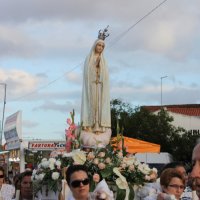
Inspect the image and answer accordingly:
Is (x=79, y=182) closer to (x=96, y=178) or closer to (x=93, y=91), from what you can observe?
(x=96, y=178)

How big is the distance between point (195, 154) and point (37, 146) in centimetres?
1137

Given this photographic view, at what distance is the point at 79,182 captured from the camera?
4.10 metres

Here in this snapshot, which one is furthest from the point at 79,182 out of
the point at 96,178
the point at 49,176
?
the point at 49,176

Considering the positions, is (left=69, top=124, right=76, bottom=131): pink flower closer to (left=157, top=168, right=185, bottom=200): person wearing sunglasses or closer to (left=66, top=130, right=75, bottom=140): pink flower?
(left=66, top=130, right=75, bottom=140): pink flower

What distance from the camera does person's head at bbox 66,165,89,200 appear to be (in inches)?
160

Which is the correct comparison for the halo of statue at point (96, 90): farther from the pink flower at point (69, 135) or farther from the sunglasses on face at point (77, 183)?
the sunglasses on face at point (77, 183)

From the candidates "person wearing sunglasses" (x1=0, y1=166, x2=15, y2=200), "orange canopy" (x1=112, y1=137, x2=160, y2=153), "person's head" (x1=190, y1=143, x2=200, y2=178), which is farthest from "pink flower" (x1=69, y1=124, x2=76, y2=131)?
"orange canopy" (x1=112, y1=137, x2=160, y2=153)

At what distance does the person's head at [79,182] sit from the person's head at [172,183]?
22.4 inches

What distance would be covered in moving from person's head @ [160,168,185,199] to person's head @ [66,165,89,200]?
569mm

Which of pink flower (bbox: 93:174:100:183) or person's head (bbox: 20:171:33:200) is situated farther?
person's head (bbox: 20:171:33:200)

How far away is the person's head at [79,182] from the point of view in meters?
4.05

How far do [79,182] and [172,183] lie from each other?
2.21 feet

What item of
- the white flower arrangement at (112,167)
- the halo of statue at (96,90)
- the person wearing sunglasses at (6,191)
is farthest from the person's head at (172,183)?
the halo of statue at (96,90)

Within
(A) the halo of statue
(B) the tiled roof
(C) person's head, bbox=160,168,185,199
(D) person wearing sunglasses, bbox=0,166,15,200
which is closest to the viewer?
(C) person's head, bbox=160,168,185,199
